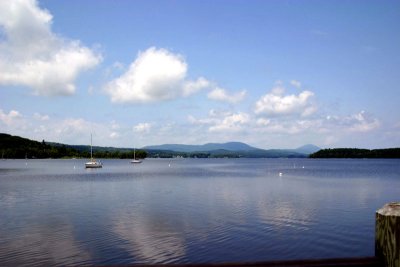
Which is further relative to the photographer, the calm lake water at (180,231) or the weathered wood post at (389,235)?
the calm lake water at (180,231)

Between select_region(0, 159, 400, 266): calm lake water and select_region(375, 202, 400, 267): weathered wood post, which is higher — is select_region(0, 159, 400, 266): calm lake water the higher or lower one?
the lower one

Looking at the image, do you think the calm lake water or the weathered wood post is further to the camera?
the calm lake water

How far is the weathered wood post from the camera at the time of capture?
4.75 metres

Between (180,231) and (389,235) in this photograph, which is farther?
(180,231)

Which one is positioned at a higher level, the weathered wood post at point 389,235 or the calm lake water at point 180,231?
the weathered wood post at point 389,235

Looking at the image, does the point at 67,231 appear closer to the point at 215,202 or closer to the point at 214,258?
the point at 214,258

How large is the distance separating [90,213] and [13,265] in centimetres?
1689

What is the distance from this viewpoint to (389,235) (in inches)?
191

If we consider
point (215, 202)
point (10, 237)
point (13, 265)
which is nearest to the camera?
point (13, 265)

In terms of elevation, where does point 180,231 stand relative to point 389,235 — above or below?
below

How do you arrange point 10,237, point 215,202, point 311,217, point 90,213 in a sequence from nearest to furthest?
1. point 10,237
2. point 311,217
3. point 90,213
4. point 215,202

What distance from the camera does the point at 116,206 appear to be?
38.7m

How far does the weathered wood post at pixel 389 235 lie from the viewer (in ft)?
15.6

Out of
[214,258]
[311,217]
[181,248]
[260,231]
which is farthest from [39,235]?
[311,217]
